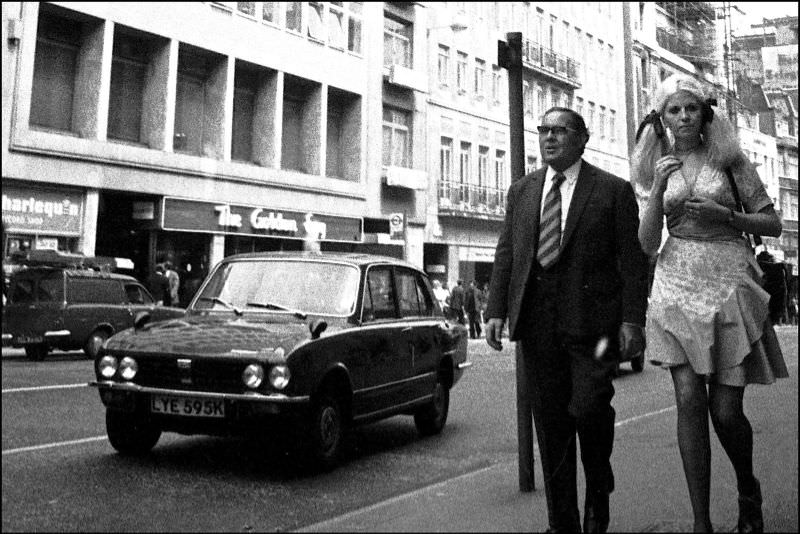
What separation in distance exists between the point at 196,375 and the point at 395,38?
1796 mm

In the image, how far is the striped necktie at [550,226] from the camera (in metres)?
1.67

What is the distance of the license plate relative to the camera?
332 cm

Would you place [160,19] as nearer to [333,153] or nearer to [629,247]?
[333,153]

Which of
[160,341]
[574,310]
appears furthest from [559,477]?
[160,341]

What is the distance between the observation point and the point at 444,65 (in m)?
2.03

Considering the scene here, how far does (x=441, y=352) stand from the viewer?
4.45m

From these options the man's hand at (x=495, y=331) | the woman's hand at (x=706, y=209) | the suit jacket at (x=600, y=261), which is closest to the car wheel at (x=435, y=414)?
the man's hand at (x=495, y=331)

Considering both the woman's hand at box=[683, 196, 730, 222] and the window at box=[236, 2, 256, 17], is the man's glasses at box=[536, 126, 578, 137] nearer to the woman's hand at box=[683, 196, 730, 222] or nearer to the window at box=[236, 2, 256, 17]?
the woman's hand at box=[683, 196, 730, 222]

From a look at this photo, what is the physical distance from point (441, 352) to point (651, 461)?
2225 mm

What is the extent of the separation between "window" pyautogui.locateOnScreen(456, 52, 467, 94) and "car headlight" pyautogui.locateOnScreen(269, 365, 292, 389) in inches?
Answer: 62.5

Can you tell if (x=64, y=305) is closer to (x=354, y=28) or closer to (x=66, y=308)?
(x=66, y=308)

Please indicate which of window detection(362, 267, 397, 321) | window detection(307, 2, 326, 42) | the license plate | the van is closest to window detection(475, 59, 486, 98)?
window detection(307, 2, 326, 42)

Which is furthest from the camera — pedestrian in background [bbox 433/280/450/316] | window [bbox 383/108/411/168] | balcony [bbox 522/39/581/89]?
pedestrian in background [bbox 433/280/450/316]

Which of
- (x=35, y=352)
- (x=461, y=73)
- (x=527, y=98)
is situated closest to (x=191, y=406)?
(x=35, y=352)
